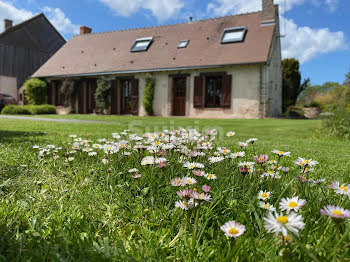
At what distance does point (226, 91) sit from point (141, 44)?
21.5ft

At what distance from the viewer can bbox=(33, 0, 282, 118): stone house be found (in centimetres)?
1360

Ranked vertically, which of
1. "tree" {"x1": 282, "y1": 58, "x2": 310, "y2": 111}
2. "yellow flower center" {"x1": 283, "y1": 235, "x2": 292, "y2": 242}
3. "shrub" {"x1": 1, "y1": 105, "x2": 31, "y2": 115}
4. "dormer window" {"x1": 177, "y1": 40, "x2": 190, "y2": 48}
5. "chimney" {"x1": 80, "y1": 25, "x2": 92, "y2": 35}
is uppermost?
"chimney" {"x1": 80, "y1": 25, "x2": 92, "y2": 35}

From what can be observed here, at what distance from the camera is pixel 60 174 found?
6.56 feet

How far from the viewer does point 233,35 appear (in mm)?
14797

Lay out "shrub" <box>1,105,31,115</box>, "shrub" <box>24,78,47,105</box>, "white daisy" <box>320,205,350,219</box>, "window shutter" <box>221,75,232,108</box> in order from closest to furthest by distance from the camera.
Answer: "white daisy" <box>320,205,350,219</box>, "window shutter" <box>221,75,232,108</box>, "shrub" <box>1,105,31,115</box>, "shrub" <box>24,78,47,105</box>

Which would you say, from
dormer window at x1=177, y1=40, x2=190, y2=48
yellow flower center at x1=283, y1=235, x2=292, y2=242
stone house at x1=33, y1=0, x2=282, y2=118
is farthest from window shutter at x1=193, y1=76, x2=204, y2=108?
yellow flower center at x1=283, y1=235, x2=292, y2=242

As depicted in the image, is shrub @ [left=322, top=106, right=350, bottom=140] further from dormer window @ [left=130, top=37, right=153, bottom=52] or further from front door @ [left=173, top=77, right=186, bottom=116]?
dormer window @ [left=130, top=37, right=153, bottom=52]

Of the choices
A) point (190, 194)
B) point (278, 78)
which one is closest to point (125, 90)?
point (278, 78)

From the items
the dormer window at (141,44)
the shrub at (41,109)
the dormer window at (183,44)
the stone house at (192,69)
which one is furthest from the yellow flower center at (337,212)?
the dormer window at (141,44)

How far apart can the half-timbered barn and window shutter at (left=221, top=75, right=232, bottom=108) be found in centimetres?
1877

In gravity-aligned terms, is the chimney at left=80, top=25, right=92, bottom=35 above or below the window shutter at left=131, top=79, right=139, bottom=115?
above

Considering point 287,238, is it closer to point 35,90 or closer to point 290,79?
point 35,90

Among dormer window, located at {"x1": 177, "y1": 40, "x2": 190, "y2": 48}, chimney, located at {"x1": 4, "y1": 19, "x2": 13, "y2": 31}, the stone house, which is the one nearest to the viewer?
the stone house

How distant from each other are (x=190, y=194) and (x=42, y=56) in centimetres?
2813
